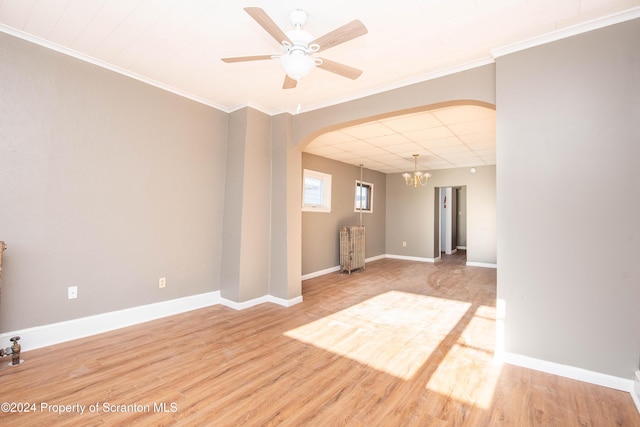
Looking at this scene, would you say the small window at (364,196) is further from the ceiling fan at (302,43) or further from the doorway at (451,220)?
the ceiling fan at (302,43)

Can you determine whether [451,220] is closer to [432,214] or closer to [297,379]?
[432,214]

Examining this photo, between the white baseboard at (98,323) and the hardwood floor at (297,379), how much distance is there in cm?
11

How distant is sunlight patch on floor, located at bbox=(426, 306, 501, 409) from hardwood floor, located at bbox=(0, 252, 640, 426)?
0.5 inches

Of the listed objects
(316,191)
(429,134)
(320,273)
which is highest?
(429,134)

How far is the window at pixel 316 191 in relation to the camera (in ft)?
19.0

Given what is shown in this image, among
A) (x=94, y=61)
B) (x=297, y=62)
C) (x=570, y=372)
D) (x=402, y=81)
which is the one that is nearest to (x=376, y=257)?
(x=402, y=81)

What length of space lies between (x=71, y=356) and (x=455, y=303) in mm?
4404

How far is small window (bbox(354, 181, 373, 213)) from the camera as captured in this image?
7414 mm

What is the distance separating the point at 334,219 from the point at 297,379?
4513 mm

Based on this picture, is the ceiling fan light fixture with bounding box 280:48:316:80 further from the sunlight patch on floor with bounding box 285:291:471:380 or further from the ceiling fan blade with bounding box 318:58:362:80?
the sunlight patch on floor with bounding box 285:291:471:380

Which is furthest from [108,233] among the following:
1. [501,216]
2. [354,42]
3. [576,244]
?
[576,244]

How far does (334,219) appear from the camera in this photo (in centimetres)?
654

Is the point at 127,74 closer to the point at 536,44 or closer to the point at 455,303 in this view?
the point at 536,44

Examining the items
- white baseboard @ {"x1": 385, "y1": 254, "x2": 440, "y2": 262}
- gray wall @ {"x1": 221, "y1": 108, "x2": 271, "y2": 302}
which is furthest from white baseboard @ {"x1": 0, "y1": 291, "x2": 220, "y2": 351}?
white baseboard @ {"x1": 385, "y1": 254, "x2": 440, "y2": 262}
